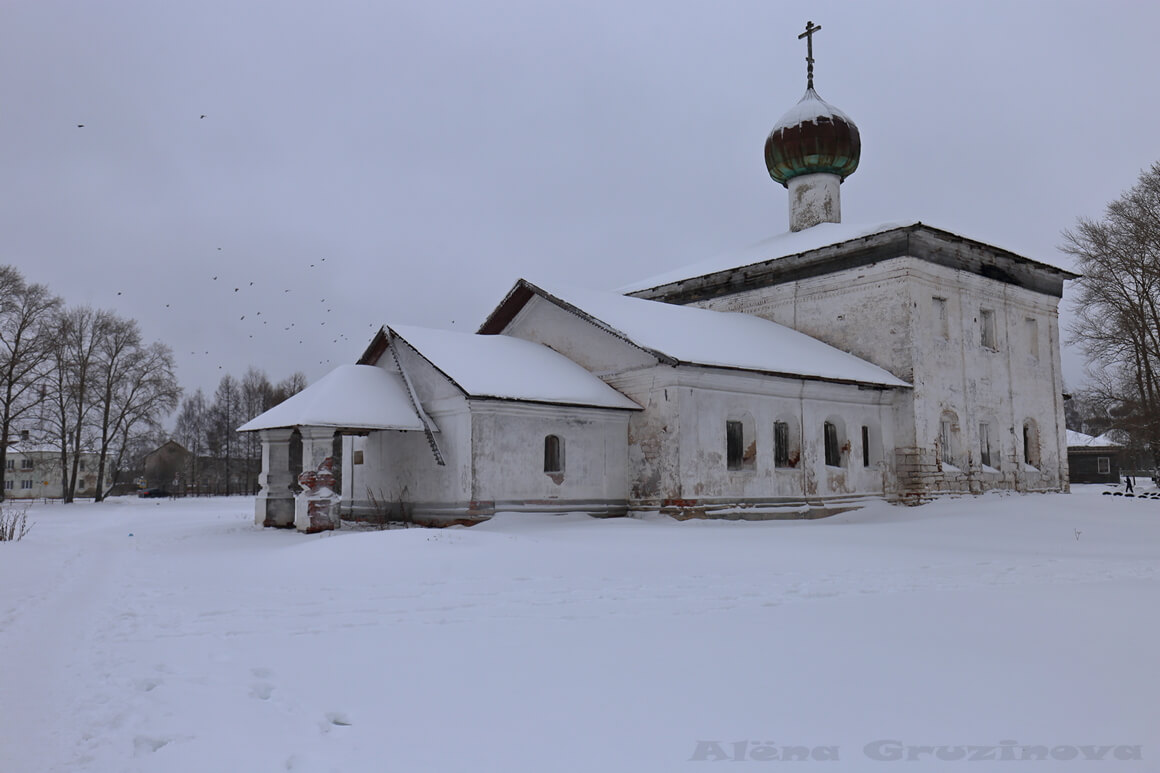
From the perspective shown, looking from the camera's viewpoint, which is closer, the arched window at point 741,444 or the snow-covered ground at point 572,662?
the snow-covered ground at point 572,662

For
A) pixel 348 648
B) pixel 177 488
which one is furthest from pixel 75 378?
pixel 348 648

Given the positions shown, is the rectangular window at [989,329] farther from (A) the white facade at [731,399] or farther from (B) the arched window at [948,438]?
(B) the arched window at [948,438]

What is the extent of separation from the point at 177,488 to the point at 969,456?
173 ft

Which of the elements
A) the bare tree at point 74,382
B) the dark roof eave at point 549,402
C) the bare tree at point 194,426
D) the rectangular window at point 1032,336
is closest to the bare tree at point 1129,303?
the rectangular window at point 1032,336

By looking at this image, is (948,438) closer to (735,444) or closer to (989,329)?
(989,329)

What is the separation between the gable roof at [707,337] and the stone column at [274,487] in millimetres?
5818

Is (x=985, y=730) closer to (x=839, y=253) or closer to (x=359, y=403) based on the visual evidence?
(x=359, y=403)

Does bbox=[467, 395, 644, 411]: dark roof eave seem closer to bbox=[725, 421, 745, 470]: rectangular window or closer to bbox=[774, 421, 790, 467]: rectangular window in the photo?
bbox=[725, 421, 745, 470]: rectangular window

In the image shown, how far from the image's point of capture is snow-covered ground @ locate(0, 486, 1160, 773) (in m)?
4.04

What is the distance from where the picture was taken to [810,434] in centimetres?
1952

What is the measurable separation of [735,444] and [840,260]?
651cm

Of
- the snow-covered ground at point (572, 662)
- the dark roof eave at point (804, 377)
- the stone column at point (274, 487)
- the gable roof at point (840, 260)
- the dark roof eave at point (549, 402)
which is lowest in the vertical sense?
the snow-covered ground at point (572, 662)

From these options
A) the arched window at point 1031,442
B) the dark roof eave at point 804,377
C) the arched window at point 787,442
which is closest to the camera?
the dark roof eave at point 804,377

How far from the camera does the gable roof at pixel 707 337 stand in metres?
18.2
